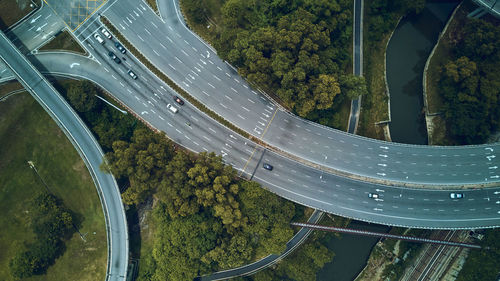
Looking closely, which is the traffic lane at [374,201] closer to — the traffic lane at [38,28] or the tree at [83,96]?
the tree at [83,96]

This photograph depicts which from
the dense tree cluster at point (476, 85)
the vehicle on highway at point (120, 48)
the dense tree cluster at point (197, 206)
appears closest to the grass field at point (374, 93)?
the dense tree cluster at point (476, 85)

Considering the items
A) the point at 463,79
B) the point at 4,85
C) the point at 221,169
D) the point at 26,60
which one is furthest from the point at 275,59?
the point at 4,85

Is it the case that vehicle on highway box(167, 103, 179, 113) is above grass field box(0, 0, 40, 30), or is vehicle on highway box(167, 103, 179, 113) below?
below

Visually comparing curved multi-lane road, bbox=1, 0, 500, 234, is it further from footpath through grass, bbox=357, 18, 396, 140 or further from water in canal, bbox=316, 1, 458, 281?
water in canal, bbox=316, 1, 458, 281

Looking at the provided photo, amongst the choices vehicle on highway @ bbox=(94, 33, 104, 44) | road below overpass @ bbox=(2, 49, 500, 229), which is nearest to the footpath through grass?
road below overpass @ bbox=(2, 49, 500, 229)

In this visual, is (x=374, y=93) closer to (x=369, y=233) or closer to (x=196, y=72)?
(x=369, y=233)

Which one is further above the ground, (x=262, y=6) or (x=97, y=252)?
(x=262, y=6)

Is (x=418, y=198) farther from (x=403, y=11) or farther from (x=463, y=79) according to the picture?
(x=403, y=11)
